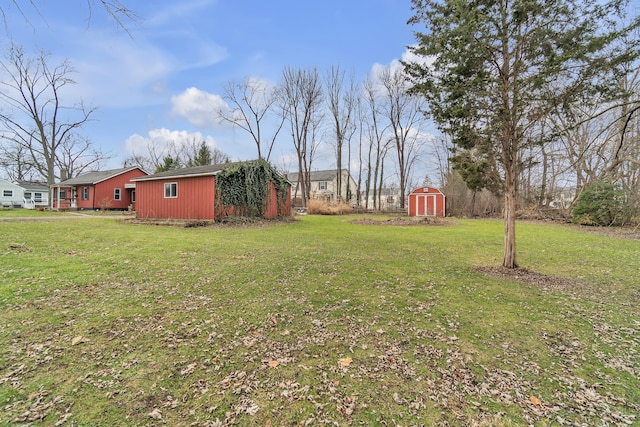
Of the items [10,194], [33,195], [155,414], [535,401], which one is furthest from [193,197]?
[33,195]

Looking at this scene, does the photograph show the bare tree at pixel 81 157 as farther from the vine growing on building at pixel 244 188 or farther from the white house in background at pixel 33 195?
the vine growing on building at pixel 244 188

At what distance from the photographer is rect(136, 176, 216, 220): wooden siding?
637 inches

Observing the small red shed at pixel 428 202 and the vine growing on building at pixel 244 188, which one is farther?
the small red shed at pixel 428 202

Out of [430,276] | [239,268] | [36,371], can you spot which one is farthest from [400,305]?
[36,371]

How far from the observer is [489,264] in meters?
7.07

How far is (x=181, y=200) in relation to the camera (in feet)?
57.3

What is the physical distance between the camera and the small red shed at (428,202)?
2652 centimetres

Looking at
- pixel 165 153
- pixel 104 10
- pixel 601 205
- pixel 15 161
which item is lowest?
pixel 601 205

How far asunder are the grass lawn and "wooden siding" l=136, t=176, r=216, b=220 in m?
9.89

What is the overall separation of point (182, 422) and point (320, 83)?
33.2 metres

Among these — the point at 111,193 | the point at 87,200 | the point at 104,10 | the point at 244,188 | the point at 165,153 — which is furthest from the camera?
the point at 165,153

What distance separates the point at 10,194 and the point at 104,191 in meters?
18.4

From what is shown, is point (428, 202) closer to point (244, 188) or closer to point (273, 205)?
point (273, 205)

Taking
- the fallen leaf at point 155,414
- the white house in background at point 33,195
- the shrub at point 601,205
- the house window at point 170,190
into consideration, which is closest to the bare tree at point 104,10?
the fallen leaf at point 155,414
